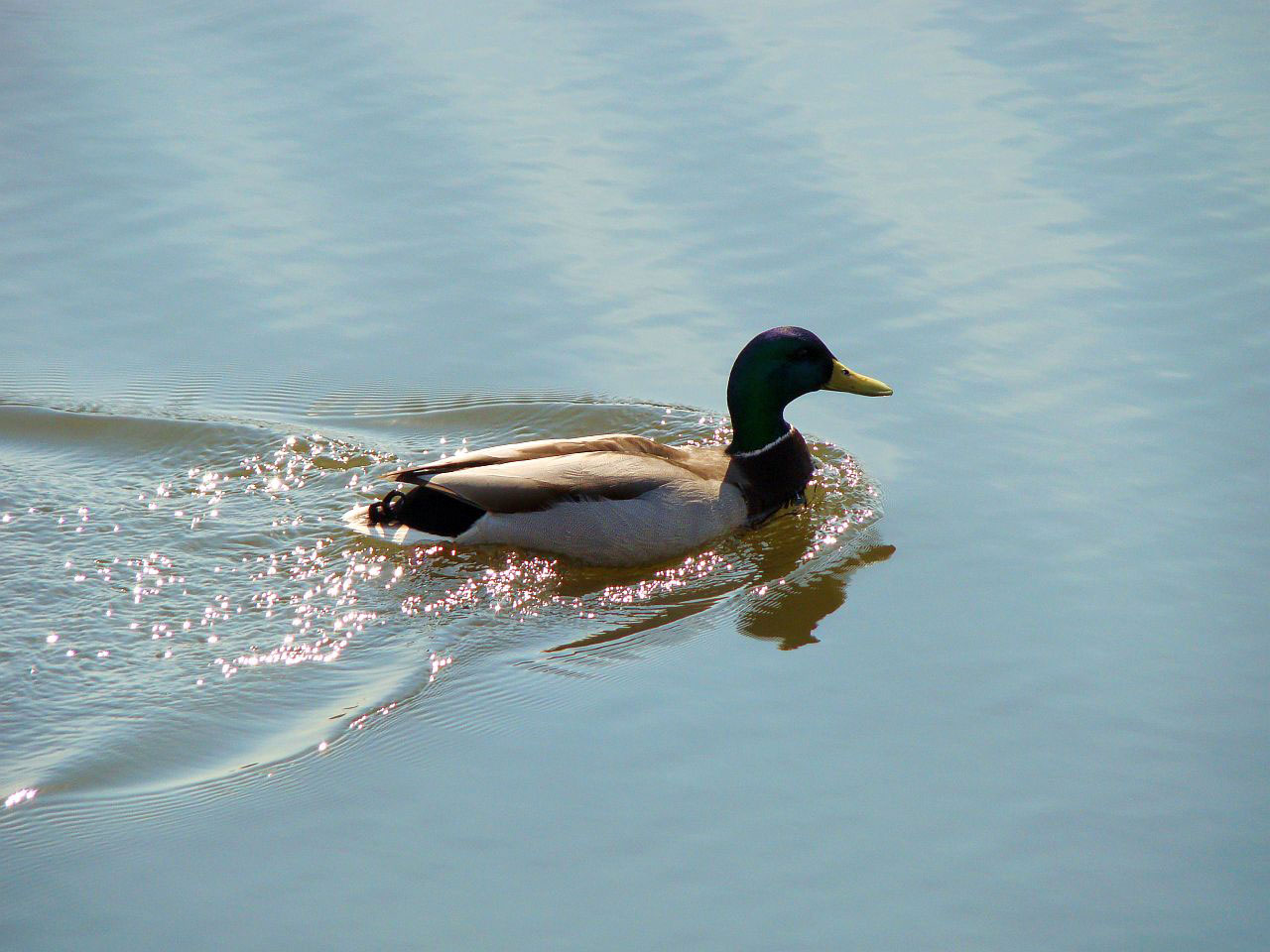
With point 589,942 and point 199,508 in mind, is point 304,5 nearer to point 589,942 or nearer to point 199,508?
point 199,508

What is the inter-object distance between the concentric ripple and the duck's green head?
39 cm

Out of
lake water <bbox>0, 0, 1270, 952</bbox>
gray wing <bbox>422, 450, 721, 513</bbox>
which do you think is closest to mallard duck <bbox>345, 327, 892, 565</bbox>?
gray wing <bbox>422, 450, 721, 513</bbox>

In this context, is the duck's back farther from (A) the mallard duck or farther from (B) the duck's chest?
(B) the duck's chest

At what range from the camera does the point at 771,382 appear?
763cm

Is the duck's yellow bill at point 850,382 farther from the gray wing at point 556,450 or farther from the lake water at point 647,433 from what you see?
the gray wing at point 556,450

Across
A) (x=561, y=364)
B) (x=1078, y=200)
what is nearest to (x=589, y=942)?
(x=561, y=364)

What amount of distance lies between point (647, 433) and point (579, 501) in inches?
46.2

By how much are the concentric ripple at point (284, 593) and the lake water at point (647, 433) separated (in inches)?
1.0

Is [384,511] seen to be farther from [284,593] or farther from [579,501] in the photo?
[579,501]

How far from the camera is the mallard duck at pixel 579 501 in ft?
23.0

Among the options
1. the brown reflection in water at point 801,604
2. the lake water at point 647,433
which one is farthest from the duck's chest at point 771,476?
the brown reflection in water at point 801,604

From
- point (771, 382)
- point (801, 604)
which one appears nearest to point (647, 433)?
point (771, 382)

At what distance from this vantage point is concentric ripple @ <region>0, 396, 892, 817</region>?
5.63 metres

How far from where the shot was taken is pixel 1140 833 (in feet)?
16.7
